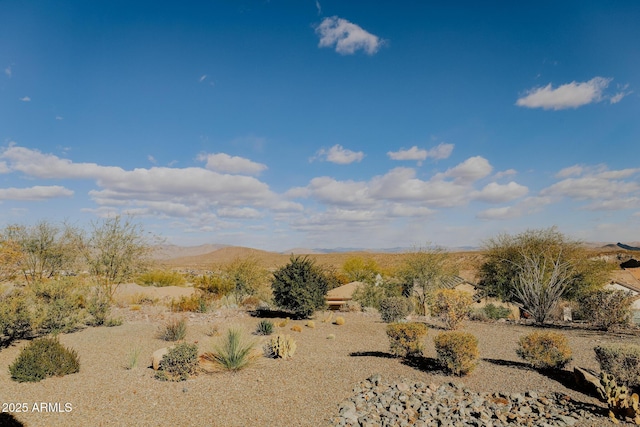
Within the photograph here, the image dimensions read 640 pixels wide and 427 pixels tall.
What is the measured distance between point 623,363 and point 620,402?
1733mm

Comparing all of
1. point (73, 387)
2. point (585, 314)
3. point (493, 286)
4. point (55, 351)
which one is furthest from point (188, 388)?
point (493, 286)

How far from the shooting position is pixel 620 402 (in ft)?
22.3

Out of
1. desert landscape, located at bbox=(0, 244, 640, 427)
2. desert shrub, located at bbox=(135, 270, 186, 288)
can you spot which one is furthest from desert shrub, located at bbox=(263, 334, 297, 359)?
desert shrub, located at bbox=(135, 270, 186, 288)

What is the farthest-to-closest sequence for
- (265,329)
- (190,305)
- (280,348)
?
(190,305) → (265,329) → (280,348)

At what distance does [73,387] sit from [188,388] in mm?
2703

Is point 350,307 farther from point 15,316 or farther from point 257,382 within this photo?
point 15,316

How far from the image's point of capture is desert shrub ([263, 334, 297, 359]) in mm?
10859

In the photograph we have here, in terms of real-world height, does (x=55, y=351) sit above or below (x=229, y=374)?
above

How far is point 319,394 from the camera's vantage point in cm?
800

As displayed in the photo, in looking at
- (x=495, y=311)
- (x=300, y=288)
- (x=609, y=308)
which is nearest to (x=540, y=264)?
(x=495, y=311)

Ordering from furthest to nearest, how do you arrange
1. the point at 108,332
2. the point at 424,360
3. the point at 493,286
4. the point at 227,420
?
the point at 493,286 < the point at 108,332 < the point at 424,360 < the point at 227,420

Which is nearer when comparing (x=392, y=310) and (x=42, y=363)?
(x=42, y=363)

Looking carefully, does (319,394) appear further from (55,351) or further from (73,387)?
(55,351)

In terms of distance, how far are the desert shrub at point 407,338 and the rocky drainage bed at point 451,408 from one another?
199 cm
